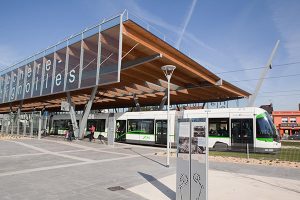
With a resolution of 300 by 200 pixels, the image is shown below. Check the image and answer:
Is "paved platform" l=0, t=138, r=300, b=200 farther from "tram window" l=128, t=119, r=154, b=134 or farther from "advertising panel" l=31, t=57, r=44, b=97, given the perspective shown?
"advertising panel" l=31, t=57, r=44, b=97

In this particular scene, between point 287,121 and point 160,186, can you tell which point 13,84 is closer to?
point 160,186

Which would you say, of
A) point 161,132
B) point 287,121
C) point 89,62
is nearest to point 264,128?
point 161,132

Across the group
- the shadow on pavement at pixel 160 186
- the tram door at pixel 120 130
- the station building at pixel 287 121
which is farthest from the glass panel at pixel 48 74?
the station building at pixel 287 121

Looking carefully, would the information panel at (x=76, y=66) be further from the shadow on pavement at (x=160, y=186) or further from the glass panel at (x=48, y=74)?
the shadow on pavement at (x=160, y=186)

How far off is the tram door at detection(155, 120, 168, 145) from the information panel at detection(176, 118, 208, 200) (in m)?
17.2

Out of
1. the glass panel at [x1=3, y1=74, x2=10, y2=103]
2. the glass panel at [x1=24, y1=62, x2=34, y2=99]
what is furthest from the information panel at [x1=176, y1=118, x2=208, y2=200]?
the glass panel at [x1=3, y1=74, x2=10, y2=103]

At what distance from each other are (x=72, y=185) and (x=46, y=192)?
97 centimetres

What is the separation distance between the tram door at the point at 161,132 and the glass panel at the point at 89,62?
251 inches

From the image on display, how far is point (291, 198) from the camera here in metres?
6.92

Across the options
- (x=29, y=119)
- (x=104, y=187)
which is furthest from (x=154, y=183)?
(x=29, y=119)

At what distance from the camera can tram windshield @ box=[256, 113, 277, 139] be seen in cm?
1811

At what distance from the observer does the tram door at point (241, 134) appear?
1856 cm

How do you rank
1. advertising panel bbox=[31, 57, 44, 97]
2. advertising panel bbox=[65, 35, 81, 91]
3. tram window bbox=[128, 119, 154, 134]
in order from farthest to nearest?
advertising panel bbox=[31, 57, 44, 97], advertising panel bbox=[65, 35, 81, 91], tram window bbox=[128, 119, 154, 134]

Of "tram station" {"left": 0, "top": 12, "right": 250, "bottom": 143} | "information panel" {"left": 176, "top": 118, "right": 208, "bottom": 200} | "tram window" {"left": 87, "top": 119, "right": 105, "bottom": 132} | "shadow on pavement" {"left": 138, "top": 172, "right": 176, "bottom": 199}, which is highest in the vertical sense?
"tram station" {"left": 0, "top": 12, "right": 250, "bottom": 143}
